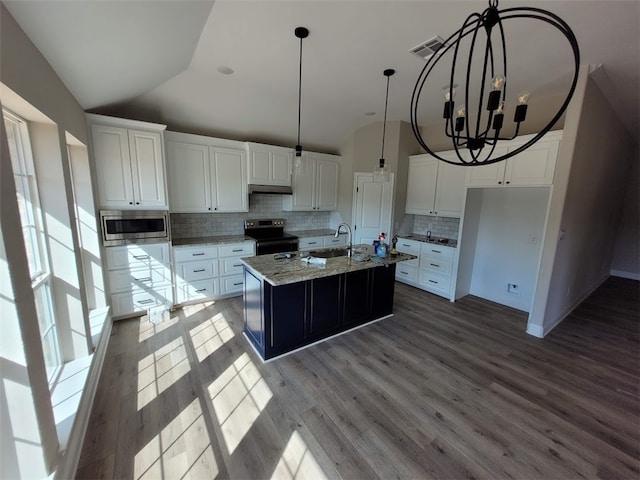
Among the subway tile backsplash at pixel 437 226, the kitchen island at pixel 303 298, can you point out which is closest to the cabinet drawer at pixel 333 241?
the subway tile backsplash at pixel 437 226

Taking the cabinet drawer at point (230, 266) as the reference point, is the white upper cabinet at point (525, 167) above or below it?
above

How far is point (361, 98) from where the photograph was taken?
3.87 meters

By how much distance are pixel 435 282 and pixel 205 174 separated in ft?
13.1

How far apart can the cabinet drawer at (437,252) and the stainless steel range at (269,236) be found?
2.21 meters

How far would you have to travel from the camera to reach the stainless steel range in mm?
4275

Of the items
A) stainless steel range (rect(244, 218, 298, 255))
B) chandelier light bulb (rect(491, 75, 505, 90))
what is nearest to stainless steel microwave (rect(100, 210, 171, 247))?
stainless steel range (rect(244, 218, 298, 255))

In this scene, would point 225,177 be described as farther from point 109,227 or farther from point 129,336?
point 129,336

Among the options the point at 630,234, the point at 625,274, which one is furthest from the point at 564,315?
the point at 630,234

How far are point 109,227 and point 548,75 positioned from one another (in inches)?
208

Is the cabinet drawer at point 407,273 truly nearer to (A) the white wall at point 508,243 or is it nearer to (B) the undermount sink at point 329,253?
(A) the white wall at point 508,243

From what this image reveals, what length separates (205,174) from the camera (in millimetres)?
3906

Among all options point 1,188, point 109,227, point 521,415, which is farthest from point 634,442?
point 109,227

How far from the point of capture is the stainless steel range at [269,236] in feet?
14.0

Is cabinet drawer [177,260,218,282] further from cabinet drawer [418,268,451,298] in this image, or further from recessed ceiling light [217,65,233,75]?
cabinet drawer [418,268,451,298]
